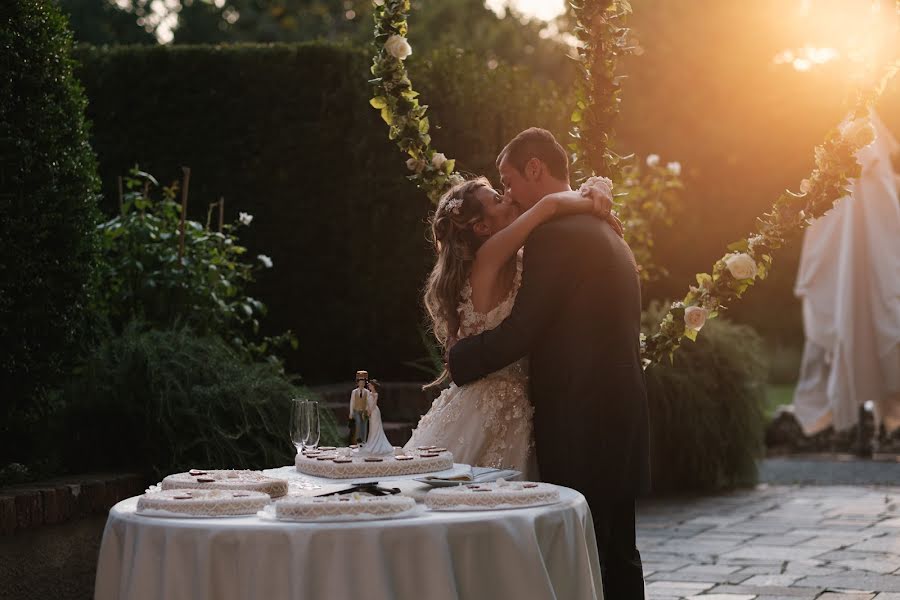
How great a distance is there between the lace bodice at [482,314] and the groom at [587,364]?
0.64 feet

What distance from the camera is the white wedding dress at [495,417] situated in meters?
4.72

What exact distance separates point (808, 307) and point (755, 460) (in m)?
1.95

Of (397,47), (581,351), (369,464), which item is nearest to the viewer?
(369,464)

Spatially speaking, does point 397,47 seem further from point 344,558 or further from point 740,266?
point 344,558

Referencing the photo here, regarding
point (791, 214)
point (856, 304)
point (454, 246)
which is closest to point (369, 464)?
point (454, 246)

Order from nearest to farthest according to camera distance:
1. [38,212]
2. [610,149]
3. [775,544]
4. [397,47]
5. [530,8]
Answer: [38,212], [397,47], [610,149], [775,544], [530,8]

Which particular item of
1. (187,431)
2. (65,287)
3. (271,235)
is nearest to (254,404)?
(187,431)

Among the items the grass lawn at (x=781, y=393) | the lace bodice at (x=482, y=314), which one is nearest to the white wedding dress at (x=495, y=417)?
the lace bodice at (x=482, y=314)

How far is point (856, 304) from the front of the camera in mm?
11781

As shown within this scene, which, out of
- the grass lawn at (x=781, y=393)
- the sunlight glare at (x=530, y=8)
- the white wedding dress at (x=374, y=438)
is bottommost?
the white wedding dress at (x=374, y=438)

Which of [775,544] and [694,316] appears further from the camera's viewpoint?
[775,544]

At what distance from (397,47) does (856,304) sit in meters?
6.81

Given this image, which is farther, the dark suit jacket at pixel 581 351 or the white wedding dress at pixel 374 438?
the dark suit jacket at pixel 581 351

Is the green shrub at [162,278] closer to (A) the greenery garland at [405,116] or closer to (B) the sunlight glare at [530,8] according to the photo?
(A) the greenery garland at [405,116]
